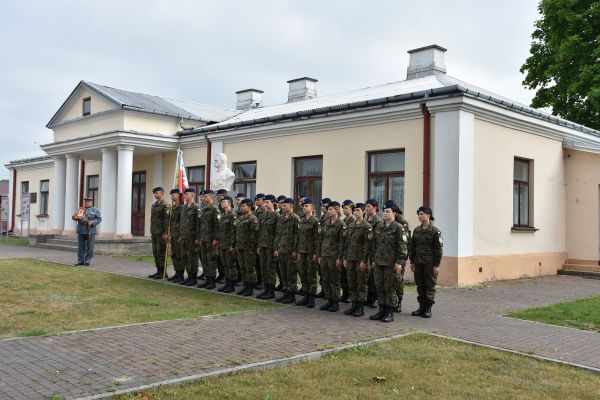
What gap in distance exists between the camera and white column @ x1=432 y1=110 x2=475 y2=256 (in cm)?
1253

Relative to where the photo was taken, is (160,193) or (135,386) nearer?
(135,386)

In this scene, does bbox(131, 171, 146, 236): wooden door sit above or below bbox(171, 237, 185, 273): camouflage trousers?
above

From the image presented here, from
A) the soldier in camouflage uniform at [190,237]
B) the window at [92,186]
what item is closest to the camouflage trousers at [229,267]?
the soldier in camouflage uniform at [190,237]

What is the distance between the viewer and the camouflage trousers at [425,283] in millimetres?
8664

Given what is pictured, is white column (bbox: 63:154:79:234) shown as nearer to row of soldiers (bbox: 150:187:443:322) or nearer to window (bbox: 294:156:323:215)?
window (bbox: 294:156:323:215)

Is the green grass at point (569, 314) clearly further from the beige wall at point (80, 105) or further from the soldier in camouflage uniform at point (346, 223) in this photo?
the beige wall at point (80, 105)

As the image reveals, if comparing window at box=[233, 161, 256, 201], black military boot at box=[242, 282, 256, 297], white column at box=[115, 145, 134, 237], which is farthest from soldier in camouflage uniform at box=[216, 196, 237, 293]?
white column at box=[115, 145, 134, 237]

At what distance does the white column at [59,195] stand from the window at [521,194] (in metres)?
17.9

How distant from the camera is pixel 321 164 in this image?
15.9 meters

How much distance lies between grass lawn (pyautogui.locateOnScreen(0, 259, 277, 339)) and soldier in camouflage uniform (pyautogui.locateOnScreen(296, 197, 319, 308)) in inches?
25.2

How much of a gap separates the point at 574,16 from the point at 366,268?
60.4 ft

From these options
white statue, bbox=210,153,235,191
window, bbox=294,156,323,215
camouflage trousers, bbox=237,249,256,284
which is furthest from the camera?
window, bbox=294,156,323,215

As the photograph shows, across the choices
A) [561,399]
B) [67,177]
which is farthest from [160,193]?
[67,177]

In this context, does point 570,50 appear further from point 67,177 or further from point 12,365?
point 12,365
